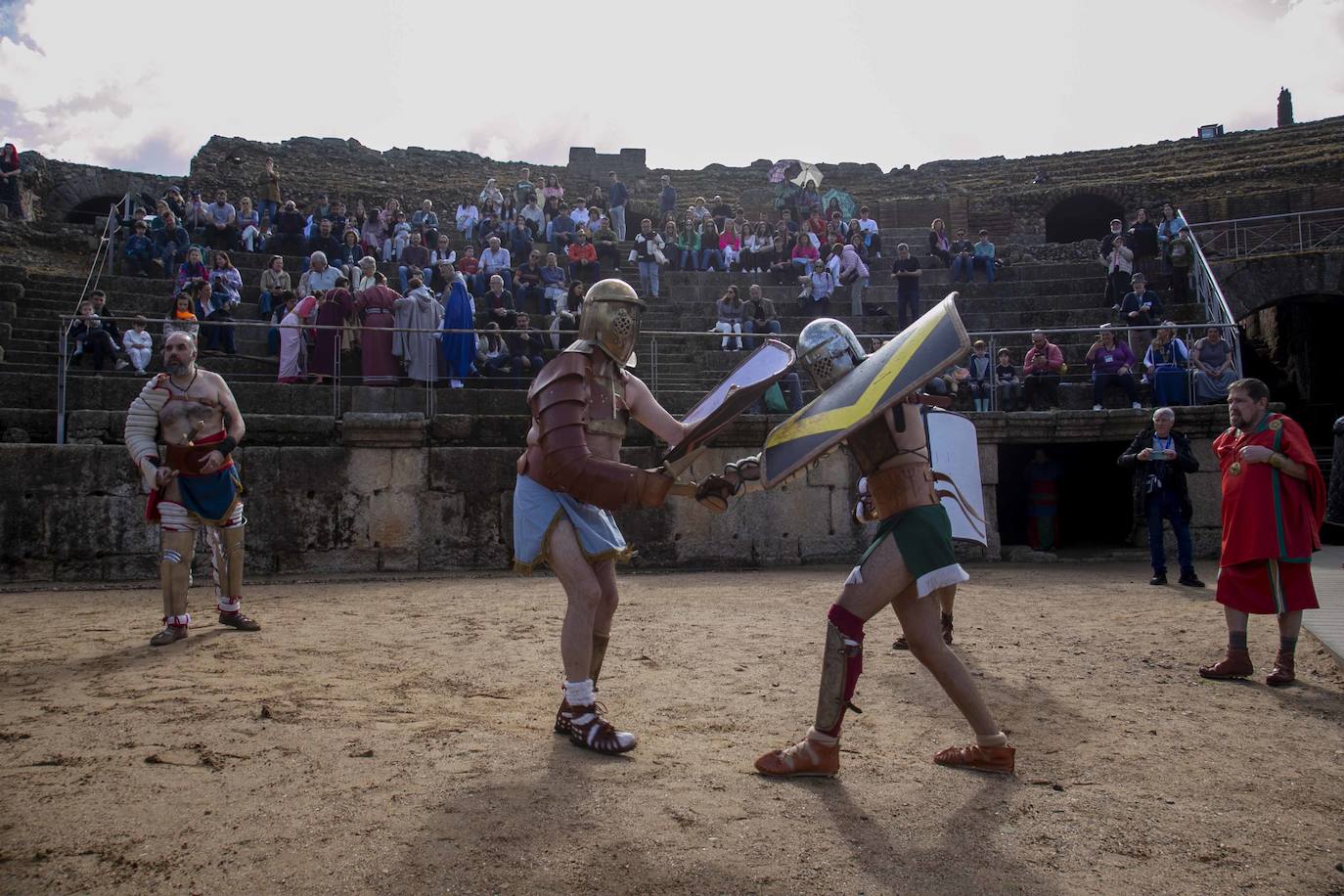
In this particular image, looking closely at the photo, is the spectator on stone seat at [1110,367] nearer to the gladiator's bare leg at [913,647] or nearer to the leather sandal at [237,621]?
the gladiator's bare leg at [913,647]

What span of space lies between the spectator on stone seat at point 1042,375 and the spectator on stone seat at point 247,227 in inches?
458

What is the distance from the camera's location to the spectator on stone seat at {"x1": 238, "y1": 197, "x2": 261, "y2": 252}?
14.8 m

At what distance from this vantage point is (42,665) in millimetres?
5262

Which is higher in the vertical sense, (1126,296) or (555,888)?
(1126,296)

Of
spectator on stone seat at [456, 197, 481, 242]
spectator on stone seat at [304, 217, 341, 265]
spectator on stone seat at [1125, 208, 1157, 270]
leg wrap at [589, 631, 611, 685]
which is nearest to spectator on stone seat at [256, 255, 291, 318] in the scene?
spectator on stone seat at [304, 217, 341, 265]

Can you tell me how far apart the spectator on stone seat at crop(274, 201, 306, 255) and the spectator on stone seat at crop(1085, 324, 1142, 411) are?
1172cm

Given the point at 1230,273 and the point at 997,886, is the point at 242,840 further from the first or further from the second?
the point at 1230,273

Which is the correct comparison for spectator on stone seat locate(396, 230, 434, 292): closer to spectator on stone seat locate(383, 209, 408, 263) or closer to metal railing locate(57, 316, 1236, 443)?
spectator on stone seat locate(383, 209, 408, 263)

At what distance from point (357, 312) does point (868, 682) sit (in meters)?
8.54

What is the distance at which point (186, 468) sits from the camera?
6.26 meters

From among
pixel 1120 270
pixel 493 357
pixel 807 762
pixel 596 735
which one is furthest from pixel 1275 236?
pixel 596 735

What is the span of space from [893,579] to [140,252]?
13.4 metres

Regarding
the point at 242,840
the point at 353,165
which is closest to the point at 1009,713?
the point at 242,840

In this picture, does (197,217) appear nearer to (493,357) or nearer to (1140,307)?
(493,357)
